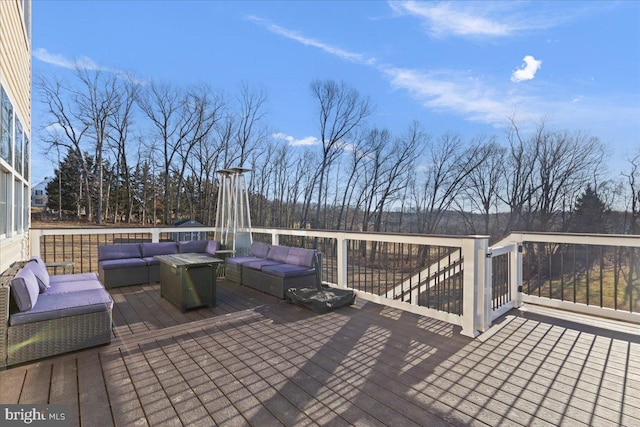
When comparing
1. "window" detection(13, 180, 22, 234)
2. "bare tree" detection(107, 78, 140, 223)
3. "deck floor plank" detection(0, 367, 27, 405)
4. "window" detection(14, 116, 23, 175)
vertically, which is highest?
"bare tree" detection(107, 78, 140, 223)

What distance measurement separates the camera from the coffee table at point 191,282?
384cm

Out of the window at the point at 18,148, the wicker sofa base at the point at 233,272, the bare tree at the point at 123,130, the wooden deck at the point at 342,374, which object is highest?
the bare tree at the point at 123,130

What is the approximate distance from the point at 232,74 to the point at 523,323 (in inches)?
650

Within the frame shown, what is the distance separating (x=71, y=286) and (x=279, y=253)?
2.73 metres

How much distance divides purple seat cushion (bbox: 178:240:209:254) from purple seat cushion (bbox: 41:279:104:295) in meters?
2.27

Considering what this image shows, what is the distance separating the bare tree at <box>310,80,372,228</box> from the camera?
17844 millimetres

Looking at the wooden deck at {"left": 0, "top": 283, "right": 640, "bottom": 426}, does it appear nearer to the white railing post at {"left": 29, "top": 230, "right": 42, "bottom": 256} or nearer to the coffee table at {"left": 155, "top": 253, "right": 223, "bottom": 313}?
the coffee table at {"left": 155, "top": 253, "right": 223, "bottom": 313}

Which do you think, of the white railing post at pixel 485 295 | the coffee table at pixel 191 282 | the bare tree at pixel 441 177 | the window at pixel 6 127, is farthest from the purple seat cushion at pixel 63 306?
the bare tree at pixel 441 177

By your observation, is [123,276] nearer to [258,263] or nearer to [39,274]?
[39,274]

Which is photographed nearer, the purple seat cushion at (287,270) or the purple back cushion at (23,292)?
the purple back cushion at (23,292)

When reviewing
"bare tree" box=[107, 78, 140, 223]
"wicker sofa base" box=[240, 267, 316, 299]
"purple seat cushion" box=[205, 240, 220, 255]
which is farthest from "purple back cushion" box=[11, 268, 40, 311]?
"bare tree" box=[107, 78, 140, 223]

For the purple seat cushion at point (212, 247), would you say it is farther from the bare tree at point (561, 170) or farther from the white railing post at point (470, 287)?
the bare tree at point (561, 170)

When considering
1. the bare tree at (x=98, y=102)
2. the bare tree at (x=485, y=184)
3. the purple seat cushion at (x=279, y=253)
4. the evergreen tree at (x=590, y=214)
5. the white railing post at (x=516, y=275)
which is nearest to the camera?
the white railing post at (x=516, y=275)

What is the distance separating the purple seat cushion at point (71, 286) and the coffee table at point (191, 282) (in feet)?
2.64
